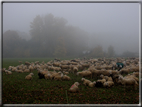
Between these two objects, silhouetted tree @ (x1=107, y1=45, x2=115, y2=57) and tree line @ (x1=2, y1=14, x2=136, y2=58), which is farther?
silhouetted tree @ (x1=107, y1=45, x2=115, y2=57)

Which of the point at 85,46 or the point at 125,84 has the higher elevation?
the point at 85,46

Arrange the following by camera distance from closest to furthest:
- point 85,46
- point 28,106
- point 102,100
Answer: point 28,106 → point 102,100 → point 85,46

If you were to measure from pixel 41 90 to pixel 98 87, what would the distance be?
3.56m

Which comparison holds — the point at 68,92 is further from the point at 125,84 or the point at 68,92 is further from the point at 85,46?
the point at 85,46

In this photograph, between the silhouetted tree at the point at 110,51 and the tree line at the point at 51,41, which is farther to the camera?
the silhouetted tree at the point at 110,51

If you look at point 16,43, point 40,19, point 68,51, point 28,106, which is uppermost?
point 40,19

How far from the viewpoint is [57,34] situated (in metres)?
16.1

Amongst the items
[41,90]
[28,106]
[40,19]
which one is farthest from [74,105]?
[40,19]

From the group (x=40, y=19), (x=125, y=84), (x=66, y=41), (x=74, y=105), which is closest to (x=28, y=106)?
(x=74, y=105)

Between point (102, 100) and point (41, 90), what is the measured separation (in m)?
3.42

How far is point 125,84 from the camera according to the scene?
7.50 metres

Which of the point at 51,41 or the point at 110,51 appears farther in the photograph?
the point at 110,51

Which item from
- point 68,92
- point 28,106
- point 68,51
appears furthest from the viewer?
point 68,51

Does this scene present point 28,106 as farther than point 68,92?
No
